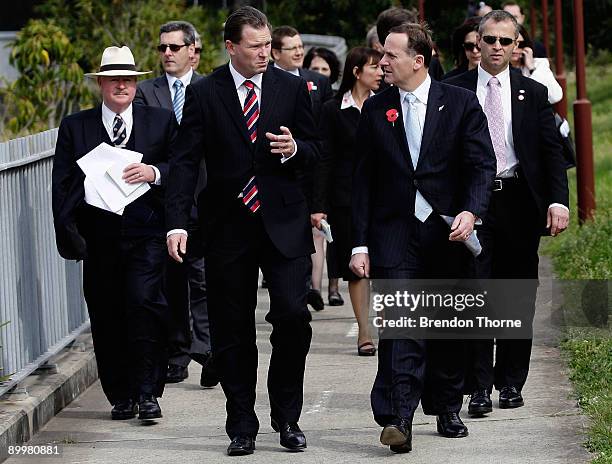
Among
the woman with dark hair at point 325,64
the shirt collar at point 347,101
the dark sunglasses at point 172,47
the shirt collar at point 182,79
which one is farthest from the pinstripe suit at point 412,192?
the woman with dark hair at point 325,64

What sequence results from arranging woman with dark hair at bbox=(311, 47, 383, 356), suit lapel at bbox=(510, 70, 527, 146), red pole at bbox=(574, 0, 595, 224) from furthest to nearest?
1. red pole at bbox=(574, 0, 595, 224)
2. woman with dark hair at bbox=(311, 47, 383, 356)
3. suit lapel at bbox=(510, 70, 527, 146)

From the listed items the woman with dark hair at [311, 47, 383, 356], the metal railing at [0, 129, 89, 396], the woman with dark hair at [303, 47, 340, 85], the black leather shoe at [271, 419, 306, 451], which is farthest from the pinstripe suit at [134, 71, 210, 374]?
the woman with dark hair at [303, 47, 340, 85]

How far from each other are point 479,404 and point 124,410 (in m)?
1.96

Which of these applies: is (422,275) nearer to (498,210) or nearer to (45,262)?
(498,210)

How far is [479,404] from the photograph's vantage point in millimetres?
8258

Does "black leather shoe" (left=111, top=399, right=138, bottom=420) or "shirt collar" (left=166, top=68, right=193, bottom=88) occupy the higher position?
"shirt collar" (left=166, top=68, right=193, bottom=88)

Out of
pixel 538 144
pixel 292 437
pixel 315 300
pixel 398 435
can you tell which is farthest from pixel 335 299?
pixel 398 435

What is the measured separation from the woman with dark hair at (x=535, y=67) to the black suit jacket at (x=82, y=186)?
2365mm

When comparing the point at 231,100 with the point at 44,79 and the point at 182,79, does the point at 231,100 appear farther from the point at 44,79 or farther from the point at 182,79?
the point at 44,79

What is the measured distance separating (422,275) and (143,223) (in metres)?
1.77

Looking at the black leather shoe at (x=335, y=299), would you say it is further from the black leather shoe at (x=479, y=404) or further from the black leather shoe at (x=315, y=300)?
the black leather shoe at (x=479, y=404)

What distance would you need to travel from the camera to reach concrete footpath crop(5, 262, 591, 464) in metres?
7.50

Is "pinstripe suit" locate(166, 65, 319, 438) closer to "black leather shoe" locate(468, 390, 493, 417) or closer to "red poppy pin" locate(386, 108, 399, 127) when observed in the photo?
"red poppy pin" locate(386, 108, 399, 127)

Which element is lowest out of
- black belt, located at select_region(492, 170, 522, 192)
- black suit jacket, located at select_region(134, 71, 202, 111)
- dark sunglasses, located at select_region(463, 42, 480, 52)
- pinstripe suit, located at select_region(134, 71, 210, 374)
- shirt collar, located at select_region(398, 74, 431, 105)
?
pinstripe suit, located at select_region(134, 71, 210, 374)
